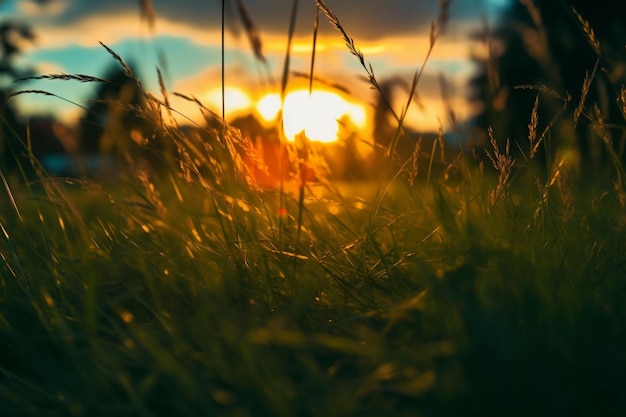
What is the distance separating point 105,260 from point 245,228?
1.43ft

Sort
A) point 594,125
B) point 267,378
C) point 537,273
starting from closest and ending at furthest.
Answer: point 267,378 → point 537,273 → point 594,125

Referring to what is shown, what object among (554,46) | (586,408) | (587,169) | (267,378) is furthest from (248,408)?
(554,46)

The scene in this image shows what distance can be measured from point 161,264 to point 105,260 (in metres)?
0.24

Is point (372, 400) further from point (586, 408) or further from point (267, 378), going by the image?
point (586, 408)

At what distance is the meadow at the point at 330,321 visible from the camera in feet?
3.38

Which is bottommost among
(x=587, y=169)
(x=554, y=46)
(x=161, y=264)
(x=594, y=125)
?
(x=161, y=264)

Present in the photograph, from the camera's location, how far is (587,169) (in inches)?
140

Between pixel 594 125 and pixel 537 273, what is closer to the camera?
pixel 537 273

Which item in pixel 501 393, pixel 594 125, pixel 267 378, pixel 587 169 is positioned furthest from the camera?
pixel 587 169

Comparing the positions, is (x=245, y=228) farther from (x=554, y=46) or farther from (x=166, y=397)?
(x=554, y=46)

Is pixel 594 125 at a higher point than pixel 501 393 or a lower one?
higher

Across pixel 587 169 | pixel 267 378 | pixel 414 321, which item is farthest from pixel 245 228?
pixel 587 169

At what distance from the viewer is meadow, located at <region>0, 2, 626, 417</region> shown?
1.03 meters

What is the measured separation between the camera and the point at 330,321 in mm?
1510
